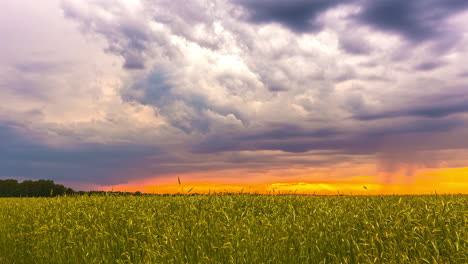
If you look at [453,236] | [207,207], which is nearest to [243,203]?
[207,207]

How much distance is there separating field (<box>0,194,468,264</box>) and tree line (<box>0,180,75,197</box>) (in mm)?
23983

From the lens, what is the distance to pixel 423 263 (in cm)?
693

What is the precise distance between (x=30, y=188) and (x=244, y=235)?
40.2m

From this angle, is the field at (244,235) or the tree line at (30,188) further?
the tree line at (30,188)

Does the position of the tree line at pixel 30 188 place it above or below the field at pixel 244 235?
above

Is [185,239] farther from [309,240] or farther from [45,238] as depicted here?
[45,238]

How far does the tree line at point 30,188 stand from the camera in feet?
127

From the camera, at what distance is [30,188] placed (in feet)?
137

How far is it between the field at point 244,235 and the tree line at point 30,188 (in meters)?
24.0

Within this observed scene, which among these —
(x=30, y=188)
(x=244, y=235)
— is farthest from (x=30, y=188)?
(x=244, y=235)

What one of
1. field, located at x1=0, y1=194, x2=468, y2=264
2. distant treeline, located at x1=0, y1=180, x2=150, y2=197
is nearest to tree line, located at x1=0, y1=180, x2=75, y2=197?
distant treeline, located at x1=0, y1=180, x2=150, y2=197

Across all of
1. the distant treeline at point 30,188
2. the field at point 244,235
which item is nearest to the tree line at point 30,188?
the distant treeline at point 30,188

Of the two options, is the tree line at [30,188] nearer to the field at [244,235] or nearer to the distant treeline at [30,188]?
the distant treeline at [30,188]

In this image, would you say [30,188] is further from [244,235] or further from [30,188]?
[244,235]
